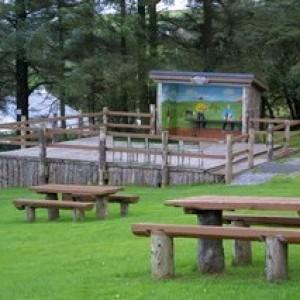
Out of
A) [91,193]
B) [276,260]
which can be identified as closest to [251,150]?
[91,193]

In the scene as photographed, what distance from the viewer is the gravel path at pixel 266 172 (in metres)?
19.2

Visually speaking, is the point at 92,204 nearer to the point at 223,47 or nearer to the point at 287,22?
the point at 287,22

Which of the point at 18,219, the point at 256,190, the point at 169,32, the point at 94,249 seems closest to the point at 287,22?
the point at 169,32

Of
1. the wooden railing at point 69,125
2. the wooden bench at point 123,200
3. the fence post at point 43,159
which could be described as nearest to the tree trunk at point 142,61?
the wooden railing at point 69,125

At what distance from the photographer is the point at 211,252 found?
7207 millimetres

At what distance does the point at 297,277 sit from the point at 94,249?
10.3 feet

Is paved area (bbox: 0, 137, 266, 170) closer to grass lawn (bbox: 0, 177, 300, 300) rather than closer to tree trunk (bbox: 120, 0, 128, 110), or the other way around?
tree trunk (bbox: 120, 0, 128, 110)

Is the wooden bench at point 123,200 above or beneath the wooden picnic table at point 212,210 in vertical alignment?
beneath

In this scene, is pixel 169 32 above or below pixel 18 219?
above

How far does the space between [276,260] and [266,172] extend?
13.8 meters

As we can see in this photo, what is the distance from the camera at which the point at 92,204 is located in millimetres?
12469

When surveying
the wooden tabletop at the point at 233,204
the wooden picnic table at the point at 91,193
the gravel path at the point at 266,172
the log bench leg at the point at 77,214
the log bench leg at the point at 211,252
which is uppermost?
the wooden tabletop at the point at 233,204

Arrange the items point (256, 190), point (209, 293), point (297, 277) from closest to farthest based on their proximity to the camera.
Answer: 1. point (209, 293)
2. point (297, 277)
3. point (256, 190)

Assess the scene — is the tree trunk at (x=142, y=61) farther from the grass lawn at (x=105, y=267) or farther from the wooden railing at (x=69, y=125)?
the grass lawn at (x=105, y=267)
